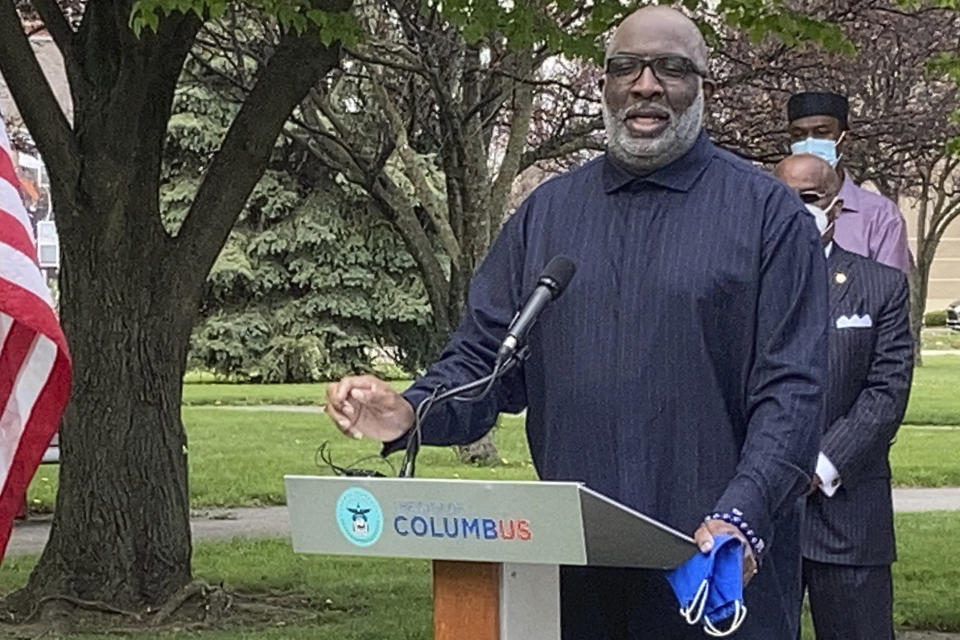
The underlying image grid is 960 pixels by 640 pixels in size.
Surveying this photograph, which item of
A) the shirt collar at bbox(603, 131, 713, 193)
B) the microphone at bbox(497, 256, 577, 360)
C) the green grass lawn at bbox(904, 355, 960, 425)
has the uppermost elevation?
the shirt collar at bbox(603, 131, 713, 193)

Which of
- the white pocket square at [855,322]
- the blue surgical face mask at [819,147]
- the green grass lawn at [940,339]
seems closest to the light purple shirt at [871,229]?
the blue surgical face mask at [819,147]

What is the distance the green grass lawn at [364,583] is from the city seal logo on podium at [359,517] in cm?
579

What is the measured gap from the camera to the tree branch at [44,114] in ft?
30.0

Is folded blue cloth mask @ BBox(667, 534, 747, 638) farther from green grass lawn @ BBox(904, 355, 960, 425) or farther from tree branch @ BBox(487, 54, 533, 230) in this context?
tree branch @ BBox(487, 54, 533, 230)

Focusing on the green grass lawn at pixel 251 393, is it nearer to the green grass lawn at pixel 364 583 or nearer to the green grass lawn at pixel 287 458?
the green grass lawn at pixel 287 458

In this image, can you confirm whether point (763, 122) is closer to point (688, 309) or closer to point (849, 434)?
point (849, 434)

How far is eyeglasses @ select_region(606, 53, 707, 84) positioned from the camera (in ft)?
11.6

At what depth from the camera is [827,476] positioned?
5223mm

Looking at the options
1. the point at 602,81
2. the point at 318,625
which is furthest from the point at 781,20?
the point at 602,81

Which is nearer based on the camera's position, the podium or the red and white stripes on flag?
the podium

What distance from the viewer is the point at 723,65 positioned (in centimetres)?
1820

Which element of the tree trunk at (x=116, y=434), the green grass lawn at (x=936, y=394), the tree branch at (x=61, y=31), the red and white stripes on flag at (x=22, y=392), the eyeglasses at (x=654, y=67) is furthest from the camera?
the green grass lawn at (x=936, y=394)

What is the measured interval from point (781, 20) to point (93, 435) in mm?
4133

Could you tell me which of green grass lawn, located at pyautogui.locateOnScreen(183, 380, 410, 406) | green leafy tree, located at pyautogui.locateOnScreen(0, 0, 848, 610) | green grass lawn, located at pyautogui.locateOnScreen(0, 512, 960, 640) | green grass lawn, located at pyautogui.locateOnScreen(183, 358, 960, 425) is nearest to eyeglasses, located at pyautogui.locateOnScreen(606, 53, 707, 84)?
green grass lawn, located at pyautogui.locateOnScreen(0, 512, 960, 640)
